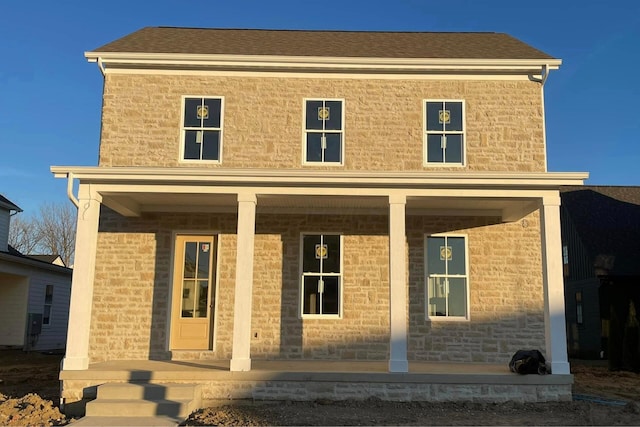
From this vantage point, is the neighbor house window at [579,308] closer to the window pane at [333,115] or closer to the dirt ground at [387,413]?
the dirt ground at [387,413]

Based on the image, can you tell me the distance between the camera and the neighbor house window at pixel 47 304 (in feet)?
62.5

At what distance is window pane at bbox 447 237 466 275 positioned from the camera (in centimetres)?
1027

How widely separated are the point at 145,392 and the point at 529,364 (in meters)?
5.48

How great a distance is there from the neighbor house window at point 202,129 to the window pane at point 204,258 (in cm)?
163

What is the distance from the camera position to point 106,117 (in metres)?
10.0

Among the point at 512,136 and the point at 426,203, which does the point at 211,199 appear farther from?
the point at 512,136

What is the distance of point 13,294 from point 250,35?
12.1 meters

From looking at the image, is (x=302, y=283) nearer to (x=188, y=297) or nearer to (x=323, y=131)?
(x=188, y=297)

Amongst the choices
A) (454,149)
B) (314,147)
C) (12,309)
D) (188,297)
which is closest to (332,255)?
(314,147)

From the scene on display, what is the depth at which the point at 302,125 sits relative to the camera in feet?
33.5

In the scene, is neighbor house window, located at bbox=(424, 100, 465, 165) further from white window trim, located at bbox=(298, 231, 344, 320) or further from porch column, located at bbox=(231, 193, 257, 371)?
porch column, located at bbox=(231, 193, 257, 371)

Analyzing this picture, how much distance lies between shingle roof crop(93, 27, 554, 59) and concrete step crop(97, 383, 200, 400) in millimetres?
5960

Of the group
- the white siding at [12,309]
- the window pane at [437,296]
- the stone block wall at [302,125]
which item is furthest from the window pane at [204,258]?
the white siding at [12,309]

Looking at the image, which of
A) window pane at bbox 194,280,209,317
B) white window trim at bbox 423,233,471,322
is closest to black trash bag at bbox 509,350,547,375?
white window trim at bbox 423,233,471,322
